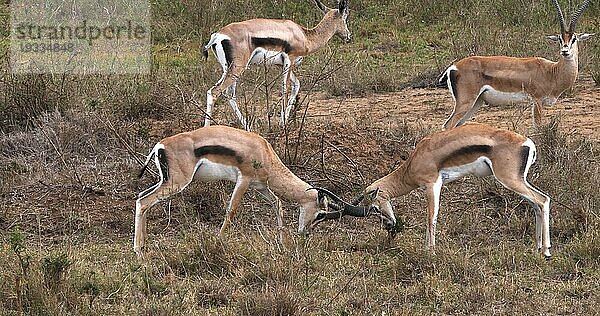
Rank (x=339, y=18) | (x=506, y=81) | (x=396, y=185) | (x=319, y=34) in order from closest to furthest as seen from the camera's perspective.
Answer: (x=396, y=185), (x=506, y=81), (x=319, y=34), (x=339, y=18)

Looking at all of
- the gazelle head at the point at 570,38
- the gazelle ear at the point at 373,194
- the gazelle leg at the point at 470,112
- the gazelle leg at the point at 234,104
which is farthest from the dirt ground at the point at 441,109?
the gazelle ear at the point at 373,194

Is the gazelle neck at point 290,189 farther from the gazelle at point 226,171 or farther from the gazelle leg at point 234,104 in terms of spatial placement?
the gazelle leg at point 234,104

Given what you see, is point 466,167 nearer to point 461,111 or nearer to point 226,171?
point 226,171

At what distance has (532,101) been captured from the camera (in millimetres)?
9438

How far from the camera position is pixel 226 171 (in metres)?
6.91

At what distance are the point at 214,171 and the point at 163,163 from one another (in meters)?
0.37

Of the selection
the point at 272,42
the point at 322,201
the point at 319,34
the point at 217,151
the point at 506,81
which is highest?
the point at 319,34

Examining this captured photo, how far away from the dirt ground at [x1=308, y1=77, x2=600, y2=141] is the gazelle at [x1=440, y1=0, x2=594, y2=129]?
357 millimetres

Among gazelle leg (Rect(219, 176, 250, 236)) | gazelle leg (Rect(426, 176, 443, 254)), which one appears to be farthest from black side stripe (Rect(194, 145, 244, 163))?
gazelle leg (Rect(426, 176, 443, 254))

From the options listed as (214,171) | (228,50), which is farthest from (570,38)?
(214,171)

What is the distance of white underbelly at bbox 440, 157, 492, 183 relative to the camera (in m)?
6.80

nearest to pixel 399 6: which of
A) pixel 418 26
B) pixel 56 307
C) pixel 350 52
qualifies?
pixel 418 26

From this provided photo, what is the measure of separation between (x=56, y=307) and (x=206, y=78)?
6.10 metres

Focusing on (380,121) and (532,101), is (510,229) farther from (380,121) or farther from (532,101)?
(380,121)
